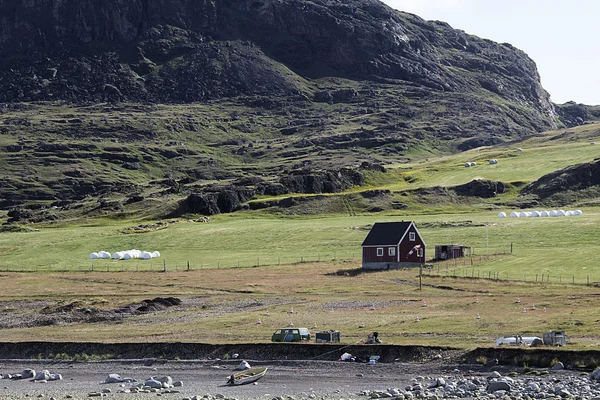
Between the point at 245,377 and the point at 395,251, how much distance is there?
70.8 meters

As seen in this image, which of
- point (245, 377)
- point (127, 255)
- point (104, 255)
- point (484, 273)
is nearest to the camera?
point (245, 377)

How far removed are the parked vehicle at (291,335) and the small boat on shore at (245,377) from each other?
7381 mm

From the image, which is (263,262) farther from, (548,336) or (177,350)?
(548,336)

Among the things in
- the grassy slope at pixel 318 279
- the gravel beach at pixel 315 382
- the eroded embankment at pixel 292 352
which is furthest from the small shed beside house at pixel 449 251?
the gravel beach at pixel 315 382

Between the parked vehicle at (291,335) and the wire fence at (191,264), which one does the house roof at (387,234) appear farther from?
the parked vehicle at (291,335)

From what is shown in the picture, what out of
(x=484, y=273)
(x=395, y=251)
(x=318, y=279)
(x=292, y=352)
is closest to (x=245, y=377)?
(x=292, y=352)

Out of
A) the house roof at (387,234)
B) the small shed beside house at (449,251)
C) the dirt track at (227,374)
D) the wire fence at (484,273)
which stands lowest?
the dirt track at (227,374)

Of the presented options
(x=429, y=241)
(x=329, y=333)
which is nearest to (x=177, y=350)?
(x=329, y=333)

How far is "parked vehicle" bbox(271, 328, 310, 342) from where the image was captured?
56544 mm

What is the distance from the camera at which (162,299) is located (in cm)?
Answer: 8444

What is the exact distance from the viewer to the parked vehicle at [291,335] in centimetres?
5654

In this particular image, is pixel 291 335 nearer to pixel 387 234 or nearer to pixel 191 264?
pixel 387 234

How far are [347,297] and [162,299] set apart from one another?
16870 millimetres

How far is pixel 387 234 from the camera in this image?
393 feet
